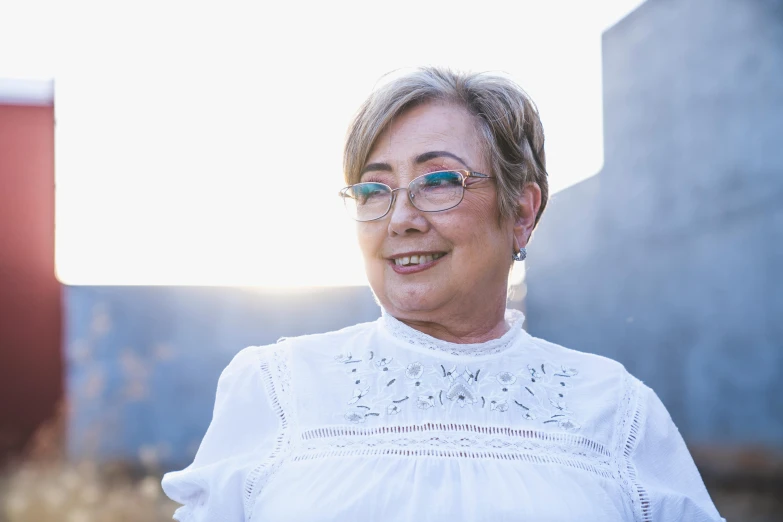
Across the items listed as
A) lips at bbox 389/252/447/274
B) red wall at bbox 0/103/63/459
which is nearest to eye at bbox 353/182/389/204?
lips at bbox 389/252/447/274

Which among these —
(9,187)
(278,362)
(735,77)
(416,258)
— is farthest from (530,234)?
(9,187)

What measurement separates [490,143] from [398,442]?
27.7 inches

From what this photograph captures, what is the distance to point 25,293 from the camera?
4637 mm

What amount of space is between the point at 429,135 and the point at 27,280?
12.9 feet

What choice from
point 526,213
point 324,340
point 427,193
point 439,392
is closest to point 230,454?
point 324,340

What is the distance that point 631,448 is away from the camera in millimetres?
1589

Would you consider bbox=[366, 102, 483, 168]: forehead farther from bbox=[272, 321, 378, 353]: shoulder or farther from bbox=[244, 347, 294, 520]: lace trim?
bbox=[244, 347, 294, 520]: lace trim

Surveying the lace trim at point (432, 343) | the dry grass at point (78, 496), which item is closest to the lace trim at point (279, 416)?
the lace trim at point (432, 343)

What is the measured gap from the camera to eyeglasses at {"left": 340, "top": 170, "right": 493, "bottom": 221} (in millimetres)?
1564

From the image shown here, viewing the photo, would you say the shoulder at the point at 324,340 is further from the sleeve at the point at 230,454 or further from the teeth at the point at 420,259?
the teeth at the point at 420,259

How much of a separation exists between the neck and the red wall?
3.79m

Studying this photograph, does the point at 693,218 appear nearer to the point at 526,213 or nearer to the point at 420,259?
the point at 526,213

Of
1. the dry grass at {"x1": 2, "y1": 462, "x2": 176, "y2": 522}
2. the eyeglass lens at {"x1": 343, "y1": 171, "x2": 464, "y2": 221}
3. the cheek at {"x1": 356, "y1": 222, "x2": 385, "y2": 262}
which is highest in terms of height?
the eyeglass lens at {"x1": 343, "y1": 171, "x2": 464, "y2": 221}

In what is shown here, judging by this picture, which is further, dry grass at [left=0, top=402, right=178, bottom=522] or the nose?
dry grass at [left=0, top=402, right=178, bottom=522]
